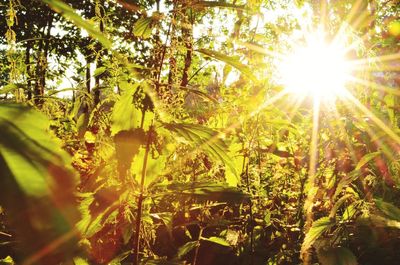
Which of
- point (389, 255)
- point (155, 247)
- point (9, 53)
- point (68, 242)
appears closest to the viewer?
point (68, 242)

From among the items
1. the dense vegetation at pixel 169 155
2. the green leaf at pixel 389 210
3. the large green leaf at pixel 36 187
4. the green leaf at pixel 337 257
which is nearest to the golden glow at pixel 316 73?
the dense vegetation at pixel 169 155

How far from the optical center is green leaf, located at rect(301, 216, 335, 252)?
1649 millimetres

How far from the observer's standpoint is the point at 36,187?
0.29 metres

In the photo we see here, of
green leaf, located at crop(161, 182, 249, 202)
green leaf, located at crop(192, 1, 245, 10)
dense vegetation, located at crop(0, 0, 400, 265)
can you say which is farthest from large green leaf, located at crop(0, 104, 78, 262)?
green leaf, located at crop(161, 182, 249, 202)

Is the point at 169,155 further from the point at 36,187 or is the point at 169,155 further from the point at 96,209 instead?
the point at 36,187

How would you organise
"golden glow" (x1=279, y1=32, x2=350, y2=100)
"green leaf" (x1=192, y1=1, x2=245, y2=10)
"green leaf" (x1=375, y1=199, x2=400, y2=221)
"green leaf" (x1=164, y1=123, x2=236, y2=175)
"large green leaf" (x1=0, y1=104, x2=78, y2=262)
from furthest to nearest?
"golden glow" (x1=279, y1=32, x2=350, y2=100)
"green leaf" (x1=375, y1=199, x2=400, y2=221)
"green leaf" (x1=164, y1=123, x2=236, y2=175)
"green leaf" (x1=192, y1=1, x2=245, y2=10)
"large green leaf" (x1=0, y1=104, x2=78, y2=262)

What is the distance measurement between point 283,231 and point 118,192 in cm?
191

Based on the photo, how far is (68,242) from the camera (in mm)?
286

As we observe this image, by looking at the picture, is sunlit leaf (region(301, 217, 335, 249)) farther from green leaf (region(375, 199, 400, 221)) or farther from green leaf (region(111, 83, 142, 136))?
green leaf (region(111, 83, 142, 136))

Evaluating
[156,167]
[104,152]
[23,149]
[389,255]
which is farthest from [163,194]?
[389,255]

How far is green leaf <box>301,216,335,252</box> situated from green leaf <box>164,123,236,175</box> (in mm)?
750

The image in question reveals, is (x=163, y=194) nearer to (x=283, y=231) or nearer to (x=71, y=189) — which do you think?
(x=71, y=189)

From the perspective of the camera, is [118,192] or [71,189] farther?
[118,192]

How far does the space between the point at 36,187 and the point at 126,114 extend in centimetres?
96
